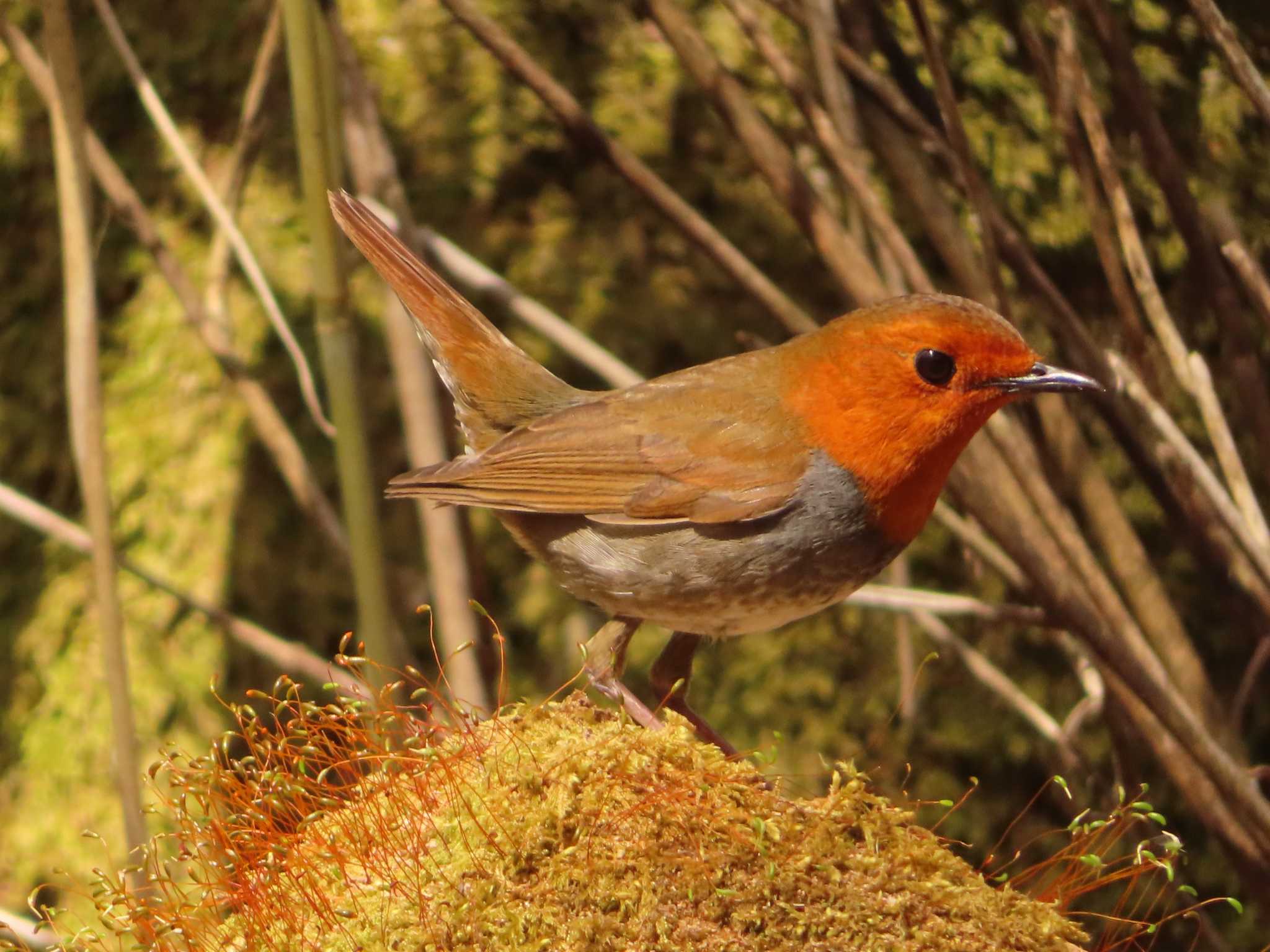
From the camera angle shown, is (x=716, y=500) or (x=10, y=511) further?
(x=10, y=511)

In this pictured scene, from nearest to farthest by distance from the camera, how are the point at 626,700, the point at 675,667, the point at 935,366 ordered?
the point at 626,700 → the point at 935,366 → the point at 675,667

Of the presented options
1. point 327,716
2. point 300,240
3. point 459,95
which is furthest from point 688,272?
point 327,716

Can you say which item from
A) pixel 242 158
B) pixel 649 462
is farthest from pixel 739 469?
pixel 242 158

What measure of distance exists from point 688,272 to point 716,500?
3.99 feet

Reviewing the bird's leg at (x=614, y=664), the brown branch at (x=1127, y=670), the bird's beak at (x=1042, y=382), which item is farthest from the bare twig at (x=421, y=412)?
the bird's beak at (x=1042, y=382)

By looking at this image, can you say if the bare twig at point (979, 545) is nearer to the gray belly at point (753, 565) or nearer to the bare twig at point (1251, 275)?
the gray belly at point (753, 565)

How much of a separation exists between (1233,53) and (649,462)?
1.14 meters

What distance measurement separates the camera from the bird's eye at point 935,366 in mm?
2096

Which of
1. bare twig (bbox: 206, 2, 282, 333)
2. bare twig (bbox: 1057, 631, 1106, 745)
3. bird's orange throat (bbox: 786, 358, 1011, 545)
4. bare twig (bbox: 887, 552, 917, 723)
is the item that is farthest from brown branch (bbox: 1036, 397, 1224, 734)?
bare twig (bbox: 206, 2, 282, 333)

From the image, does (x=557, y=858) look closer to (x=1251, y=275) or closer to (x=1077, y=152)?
(x=1251, y=275)

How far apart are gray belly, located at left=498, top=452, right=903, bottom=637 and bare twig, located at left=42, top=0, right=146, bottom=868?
845 millimetres

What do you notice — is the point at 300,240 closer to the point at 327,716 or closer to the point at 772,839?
the point at 327,716

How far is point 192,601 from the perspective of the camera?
2641mm

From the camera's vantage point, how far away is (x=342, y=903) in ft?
4.99
